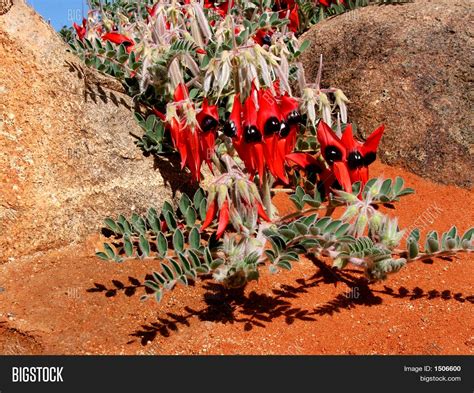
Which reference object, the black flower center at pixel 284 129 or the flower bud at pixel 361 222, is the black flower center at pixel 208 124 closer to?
the black flower center at pixel 284 129

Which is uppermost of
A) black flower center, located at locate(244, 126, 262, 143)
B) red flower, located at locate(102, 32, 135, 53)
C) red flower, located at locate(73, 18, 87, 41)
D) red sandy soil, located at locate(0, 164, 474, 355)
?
red flower, located at locate(73, 18, 87, 41)

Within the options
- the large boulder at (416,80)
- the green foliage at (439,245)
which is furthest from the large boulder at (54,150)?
the large boulder at (416,80)

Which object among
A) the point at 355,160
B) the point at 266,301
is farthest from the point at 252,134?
the point at 266,301

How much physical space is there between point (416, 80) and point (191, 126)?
1808 mm

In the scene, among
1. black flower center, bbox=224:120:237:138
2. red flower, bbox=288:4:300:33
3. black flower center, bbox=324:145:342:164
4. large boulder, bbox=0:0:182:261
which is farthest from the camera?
red flower, bbox=288:4:300:33

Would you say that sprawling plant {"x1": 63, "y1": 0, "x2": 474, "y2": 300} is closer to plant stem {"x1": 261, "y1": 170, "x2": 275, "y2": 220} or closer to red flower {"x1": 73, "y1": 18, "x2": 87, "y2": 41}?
plant stem {"x1": 261, "y1": 170, "x2": 275, "y2": 220}

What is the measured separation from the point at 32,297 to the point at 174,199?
0.82 metres

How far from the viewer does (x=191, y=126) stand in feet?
7.18

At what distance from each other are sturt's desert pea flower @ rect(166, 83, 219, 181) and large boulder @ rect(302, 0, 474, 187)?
1581mm

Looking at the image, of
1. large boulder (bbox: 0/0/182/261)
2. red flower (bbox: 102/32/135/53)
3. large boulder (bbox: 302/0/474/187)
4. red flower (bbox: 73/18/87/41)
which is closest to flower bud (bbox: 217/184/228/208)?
large boulder (bbox: 0/0/182/261)

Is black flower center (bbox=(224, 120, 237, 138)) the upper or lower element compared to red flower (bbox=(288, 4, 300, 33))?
lower

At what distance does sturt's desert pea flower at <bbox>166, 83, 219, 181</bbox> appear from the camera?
2182mm

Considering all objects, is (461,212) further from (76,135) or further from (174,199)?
(76,135)

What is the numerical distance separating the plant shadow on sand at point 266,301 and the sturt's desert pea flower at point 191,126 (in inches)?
19.0
